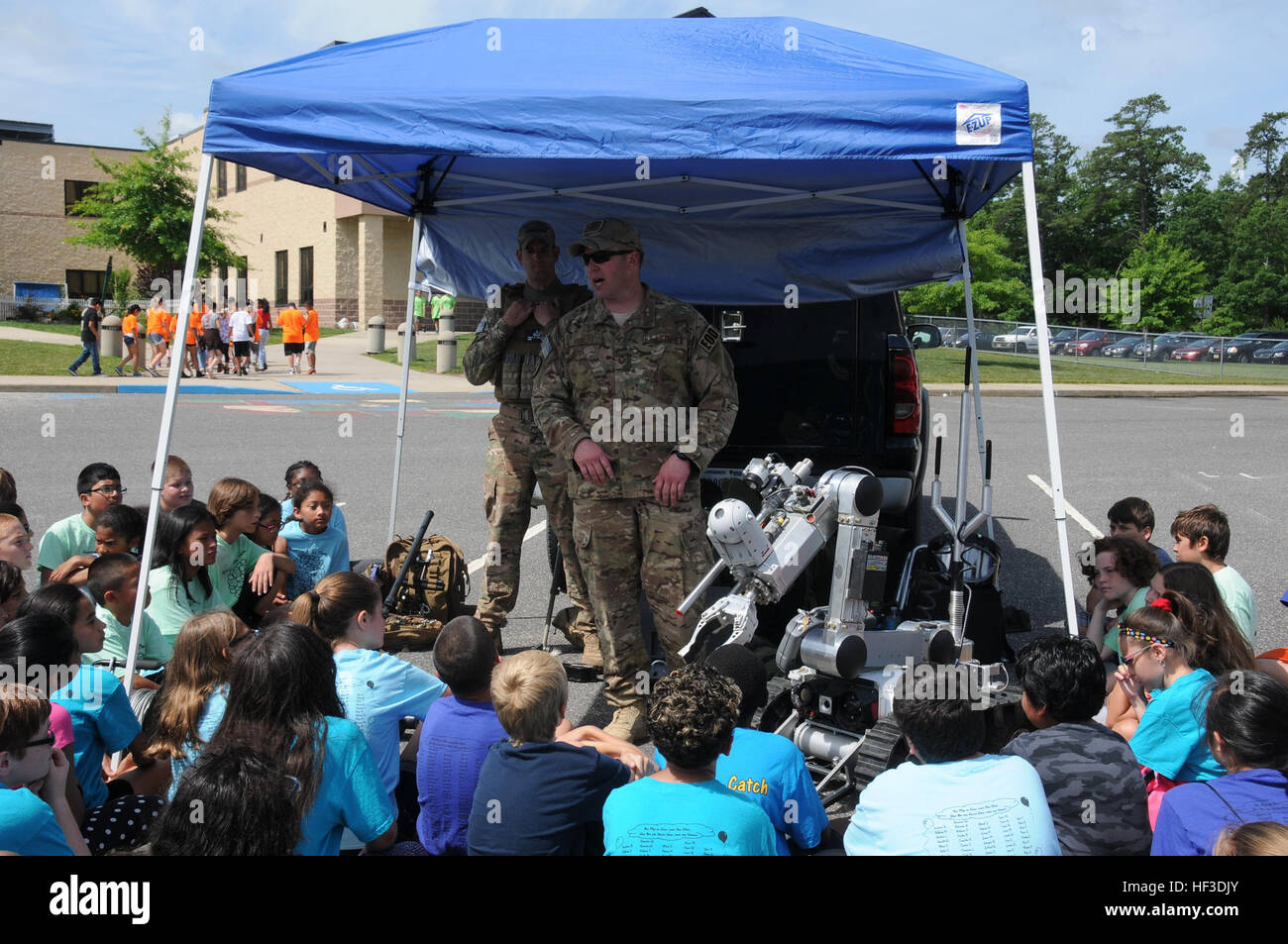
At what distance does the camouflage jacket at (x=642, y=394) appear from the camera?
468 centimetres

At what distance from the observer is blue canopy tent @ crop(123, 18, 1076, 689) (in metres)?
4.12

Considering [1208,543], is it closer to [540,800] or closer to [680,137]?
[680,137]

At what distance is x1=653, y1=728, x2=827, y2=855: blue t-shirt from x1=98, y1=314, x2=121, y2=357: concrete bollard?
25395mm

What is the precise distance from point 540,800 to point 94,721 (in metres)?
1.60

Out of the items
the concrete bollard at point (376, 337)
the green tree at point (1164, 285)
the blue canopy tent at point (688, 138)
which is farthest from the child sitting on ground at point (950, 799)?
the green tree at point (1164, 285)

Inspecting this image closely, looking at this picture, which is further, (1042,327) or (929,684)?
(1042,327)

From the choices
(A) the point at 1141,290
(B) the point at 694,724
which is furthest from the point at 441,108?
(A) the point at 1141,290

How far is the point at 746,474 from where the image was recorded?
4.38m

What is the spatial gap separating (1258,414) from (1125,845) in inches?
811

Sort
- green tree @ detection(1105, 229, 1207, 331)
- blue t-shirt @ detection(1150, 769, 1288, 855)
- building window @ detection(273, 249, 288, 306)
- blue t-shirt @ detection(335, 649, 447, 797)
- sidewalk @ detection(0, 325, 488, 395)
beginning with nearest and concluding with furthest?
blue t-shirt @ detection(1150, 769, 1288, 855) < blue t-shirt @ detection(335, 649, 447, 797) < sidewalk @ detection(0, 325, 488, 395) < building window @ detection(273, 249, 288, 306) < green tree @ detection(1105, 229, 1207, 331)

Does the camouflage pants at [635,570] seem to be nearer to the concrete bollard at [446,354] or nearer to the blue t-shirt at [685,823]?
the blue t-shirt at [685,823]

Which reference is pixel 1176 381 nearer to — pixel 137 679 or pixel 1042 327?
pixel 1042 327

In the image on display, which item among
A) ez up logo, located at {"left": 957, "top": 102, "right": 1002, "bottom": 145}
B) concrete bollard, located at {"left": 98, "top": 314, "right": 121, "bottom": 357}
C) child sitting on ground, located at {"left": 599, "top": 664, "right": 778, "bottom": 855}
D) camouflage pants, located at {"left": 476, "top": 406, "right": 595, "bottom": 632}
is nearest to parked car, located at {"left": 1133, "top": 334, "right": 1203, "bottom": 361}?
concrete bollard, located at {"left": 98, "top": 314, "right": 121, "bottom": 357}

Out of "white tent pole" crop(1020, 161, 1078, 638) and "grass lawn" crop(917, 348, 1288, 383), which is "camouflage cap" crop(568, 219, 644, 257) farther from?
"grass lawn" crop(917, 348, 1288, 383)
